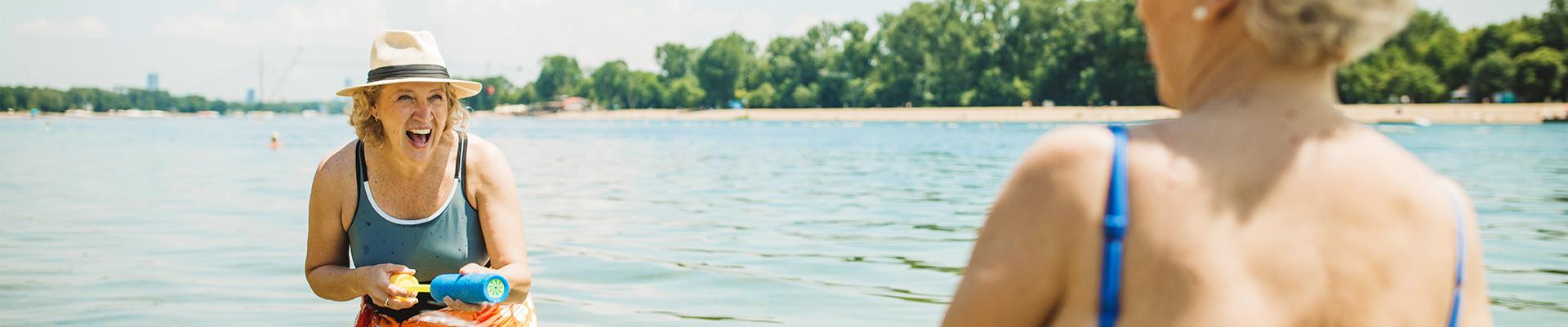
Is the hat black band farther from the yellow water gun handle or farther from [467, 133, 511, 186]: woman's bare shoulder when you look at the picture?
the yellow water gun handle

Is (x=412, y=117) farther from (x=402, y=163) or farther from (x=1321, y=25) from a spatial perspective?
(x=1321, y=25)

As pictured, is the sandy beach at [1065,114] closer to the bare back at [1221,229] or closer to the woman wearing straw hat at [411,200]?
the woman wearing straw hat at [411,200]

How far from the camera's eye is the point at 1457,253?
66.3 inches

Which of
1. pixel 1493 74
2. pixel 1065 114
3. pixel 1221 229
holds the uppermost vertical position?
pixel 1493 74

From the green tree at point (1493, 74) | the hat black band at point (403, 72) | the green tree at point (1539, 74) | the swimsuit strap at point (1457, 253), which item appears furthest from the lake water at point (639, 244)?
the green tree at point (1493, 74)

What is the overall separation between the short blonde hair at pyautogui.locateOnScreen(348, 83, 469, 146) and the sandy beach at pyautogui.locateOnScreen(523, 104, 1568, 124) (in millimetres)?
28298

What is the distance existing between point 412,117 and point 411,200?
28 cm

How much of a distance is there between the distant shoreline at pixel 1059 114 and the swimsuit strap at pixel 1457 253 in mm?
28966

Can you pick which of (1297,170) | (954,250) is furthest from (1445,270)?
(954,250)

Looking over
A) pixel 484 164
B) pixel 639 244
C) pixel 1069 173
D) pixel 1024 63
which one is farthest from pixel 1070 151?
pixel 1024 63

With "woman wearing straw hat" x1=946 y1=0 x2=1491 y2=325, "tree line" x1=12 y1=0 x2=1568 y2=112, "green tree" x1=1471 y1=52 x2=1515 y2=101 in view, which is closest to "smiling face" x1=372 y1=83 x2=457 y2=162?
"woman wearing straw hat" x1=946 y1=0 x2=1491 y2=325

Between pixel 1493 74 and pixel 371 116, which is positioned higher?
pixel 1493 74

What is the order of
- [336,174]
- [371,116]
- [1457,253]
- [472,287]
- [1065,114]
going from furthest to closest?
[1065,114] < [371,116] < [336,174] < [472,287] < [1457,253]

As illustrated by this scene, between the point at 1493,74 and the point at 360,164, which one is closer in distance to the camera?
the point at 360,164
